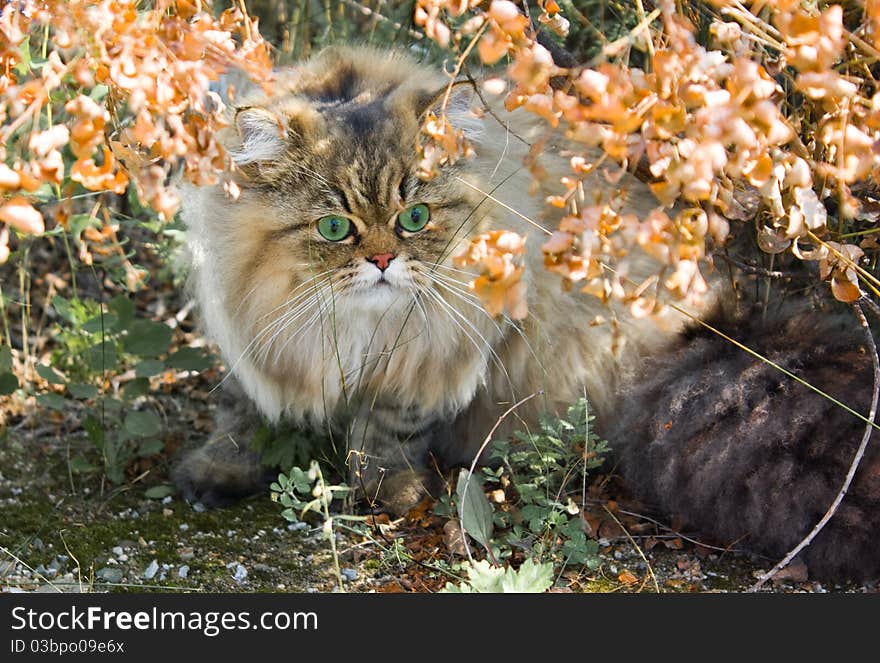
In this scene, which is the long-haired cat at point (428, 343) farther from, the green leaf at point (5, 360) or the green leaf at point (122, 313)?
the green leaf at point (5, 360)

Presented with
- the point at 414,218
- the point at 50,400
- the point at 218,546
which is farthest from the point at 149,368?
the point at 414,218

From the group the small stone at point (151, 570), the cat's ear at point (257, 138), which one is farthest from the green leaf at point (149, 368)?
the cat's ear at point (257, 138)

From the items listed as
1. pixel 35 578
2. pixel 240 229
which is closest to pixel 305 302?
pixel 240 229

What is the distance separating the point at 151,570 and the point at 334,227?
3.04ft

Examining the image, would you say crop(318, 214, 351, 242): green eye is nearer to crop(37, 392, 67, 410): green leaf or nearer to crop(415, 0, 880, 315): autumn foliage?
crop(415, 0, 880, 315): autumn foliage

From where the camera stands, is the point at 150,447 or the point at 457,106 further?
the point at 150,447

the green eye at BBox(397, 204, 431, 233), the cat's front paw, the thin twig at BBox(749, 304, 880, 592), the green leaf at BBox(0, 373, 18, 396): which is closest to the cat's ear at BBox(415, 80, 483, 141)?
the green eye at BBox(397, 204, 431, 233)

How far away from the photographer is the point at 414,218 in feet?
7.45

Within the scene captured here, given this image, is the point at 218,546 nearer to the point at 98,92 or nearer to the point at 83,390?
the point at 83,390

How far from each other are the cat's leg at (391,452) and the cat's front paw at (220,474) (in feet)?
1.15

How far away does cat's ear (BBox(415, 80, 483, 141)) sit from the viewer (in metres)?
2.19

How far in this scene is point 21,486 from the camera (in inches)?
104

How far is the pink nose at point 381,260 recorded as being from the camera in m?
2.22

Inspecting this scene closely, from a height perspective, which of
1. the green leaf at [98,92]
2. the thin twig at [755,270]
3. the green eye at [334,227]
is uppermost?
the green leaf at [98,92]
